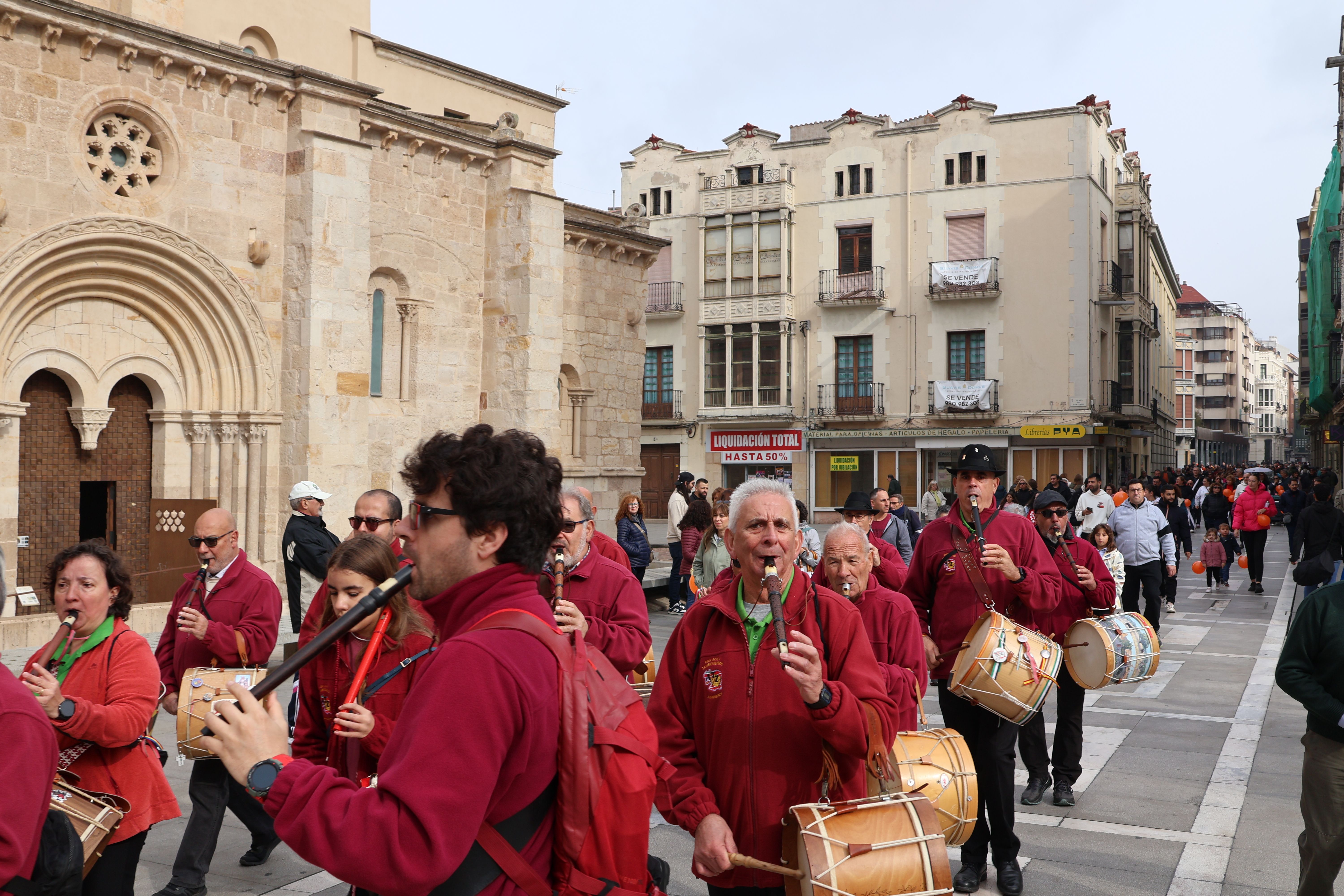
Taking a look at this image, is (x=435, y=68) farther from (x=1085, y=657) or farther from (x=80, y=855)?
(x=80, y=855)

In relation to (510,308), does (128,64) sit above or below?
above

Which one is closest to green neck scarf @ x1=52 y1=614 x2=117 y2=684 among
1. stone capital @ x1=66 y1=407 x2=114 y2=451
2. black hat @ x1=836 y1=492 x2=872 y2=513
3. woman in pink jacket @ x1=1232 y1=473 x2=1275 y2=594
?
black hat @ x1=836 y1=492 x2=872 y2=513

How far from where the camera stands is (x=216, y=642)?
207 inches

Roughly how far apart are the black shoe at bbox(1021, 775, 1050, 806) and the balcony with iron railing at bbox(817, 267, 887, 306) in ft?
101

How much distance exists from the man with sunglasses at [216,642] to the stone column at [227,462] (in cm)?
870

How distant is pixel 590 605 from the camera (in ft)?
16.2

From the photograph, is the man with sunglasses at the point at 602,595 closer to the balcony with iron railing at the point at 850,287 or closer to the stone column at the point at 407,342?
the stone column at the point at 407,342

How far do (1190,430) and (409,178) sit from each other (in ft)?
258

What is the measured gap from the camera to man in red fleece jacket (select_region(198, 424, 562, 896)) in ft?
6.14

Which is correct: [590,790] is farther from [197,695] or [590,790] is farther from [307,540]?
[307,540]

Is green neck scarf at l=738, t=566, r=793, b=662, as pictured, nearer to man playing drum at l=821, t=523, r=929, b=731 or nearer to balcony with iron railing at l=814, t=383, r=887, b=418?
man playing drum at l=821, t=523, r=929, b=731

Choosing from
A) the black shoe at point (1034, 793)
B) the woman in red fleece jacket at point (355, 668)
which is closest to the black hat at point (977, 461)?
the black shoe at point (1034, 793)

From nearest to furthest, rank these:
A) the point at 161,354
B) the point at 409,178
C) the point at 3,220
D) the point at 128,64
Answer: the point at 3,220 < the point at 128,64 < the point at 161,354 < the point at 409,178

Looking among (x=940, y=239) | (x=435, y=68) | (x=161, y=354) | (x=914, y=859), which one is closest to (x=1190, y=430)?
(x=940, y=239)
